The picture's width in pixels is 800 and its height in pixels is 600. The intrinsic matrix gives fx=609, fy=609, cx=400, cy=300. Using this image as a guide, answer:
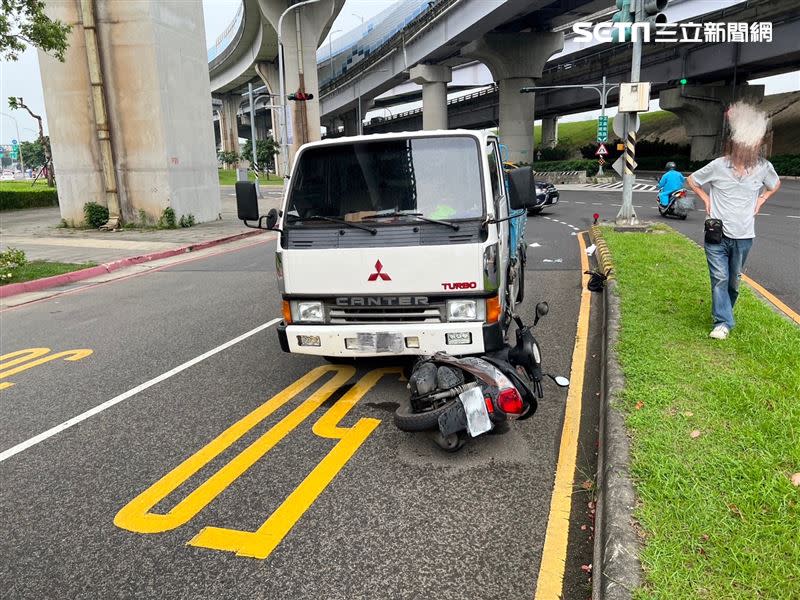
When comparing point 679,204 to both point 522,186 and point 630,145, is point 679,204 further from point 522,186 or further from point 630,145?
point 522,186

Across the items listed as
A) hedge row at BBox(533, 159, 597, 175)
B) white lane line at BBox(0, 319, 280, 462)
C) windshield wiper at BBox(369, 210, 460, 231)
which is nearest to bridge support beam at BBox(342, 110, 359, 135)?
hedge row at BBox(533, 159, 597, 175)

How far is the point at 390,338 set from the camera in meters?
4.83

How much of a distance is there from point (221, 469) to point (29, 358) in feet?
14.2

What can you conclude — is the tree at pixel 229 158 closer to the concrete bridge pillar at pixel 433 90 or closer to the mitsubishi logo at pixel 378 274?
the concrete bridge pillar at pixel 433 90

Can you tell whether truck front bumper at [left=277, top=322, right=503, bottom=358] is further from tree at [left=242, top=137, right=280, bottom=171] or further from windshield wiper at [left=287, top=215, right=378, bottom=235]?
tree at [left=242, top=137, right=280, bottom=171]

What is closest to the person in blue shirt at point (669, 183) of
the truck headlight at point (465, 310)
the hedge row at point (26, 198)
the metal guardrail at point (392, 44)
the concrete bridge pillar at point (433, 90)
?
the truck headlight at point (465, 310)

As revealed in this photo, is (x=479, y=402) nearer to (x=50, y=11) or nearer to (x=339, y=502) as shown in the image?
(x=339, y=502)

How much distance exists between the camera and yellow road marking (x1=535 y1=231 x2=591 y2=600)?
298cm

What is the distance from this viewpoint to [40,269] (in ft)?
42.4

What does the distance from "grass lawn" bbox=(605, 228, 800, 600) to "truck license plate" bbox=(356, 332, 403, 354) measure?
5.67 feet

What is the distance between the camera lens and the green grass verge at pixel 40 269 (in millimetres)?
12058

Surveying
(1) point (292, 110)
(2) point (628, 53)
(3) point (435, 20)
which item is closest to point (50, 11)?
(1) point (292, 110)

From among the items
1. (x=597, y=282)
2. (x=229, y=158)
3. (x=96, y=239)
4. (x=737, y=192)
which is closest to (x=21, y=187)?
(x=96, y=239)

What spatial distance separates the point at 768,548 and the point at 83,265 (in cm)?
1403
